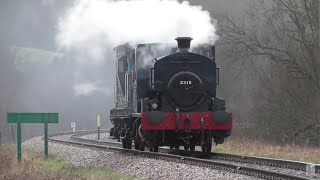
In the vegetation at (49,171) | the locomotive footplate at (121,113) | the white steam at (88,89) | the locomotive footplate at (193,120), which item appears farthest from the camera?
the white steam at (88,89)

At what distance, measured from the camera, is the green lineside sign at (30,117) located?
16.0 meters

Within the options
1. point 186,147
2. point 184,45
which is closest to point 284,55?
point 186,147

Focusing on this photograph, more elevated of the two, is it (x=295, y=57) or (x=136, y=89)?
(x=295, y=57)

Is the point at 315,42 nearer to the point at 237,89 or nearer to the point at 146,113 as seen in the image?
the point at 237,89

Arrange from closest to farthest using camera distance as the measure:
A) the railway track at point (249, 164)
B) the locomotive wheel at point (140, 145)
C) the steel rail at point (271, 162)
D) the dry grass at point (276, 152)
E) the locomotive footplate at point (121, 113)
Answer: the railway track at point (249, 164) < the steel rail at point (271, 162) < the dry grass at point (276, 152) < the locomotive wheel at point (140, 145) < the locomotive footplate at point (121, 113)

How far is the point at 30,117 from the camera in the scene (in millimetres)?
16609

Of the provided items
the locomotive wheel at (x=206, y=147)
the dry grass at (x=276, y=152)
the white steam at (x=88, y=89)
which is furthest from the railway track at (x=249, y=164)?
the white steam at (x=88, y=89)

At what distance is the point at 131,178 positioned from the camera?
1002 centimetres

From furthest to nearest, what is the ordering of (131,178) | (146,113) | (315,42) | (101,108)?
(101,108) < (315,42) < (146,113) < (131,178)

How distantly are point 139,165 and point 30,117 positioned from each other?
20.6 feet

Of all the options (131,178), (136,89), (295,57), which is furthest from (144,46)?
(295,57)

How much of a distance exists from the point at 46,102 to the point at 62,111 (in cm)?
174

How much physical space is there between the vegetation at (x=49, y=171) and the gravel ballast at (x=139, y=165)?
304mm

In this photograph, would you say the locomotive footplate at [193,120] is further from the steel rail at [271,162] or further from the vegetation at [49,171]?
the vegetation at [49,171]
